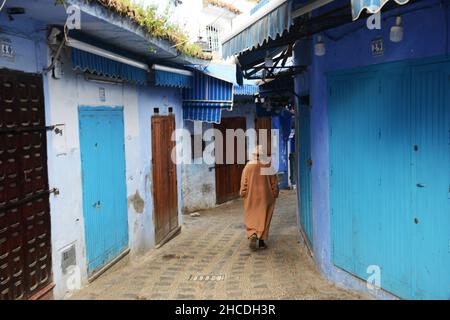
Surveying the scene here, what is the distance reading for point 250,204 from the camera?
8250 mm

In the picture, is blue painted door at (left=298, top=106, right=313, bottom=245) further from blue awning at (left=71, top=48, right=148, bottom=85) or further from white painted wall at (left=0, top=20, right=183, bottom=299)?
white painted wall at (left=0, top=20, right=183, bottom=299)

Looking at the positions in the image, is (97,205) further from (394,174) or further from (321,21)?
(394,174)

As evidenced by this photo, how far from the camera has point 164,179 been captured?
30.2ft

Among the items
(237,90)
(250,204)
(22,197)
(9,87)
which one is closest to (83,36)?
(9,87)

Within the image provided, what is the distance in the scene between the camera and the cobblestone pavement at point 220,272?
5477mm

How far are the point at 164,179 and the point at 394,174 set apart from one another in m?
5.61

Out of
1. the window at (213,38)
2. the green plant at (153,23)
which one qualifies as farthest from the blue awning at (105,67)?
the window at (213,38)

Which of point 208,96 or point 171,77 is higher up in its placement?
point 171,77

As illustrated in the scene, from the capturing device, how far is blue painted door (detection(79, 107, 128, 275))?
5.82m

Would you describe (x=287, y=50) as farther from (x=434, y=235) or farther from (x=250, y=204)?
(x=434, y=235)

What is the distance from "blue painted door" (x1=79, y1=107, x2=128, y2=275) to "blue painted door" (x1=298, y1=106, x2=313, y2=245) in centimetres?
290

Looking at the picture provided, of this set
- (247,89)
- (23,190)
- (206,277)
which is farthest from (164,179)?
(23,190)
